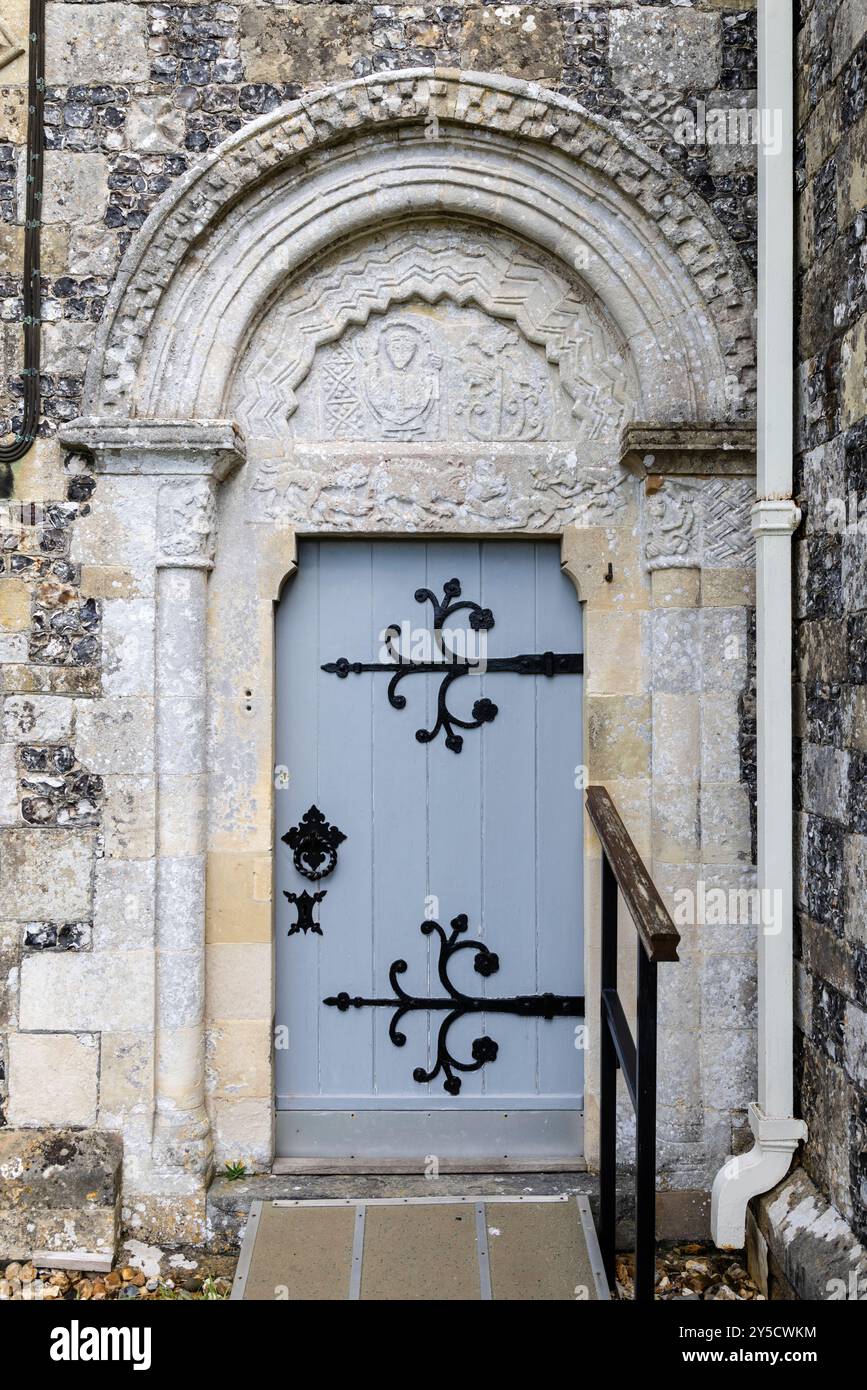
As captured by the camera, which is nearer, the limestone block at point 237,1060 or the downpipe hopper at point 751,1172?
the downpipe hopper at point 751,1172

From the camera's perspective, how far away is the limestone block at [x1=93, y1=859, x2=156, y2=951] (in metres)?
3.13

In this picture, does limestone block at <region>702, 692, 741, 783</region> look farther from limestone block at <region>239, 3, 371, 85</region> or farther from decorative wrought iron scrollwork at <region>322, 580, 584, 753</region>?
limestone block at <region>239, 3, 371, 85</region>

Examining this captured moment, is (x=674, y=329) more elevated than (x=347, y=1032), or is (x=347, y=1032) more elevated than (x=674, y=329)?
(x=674, y=329)

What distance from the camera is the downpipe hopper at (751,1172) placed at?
2929 mm

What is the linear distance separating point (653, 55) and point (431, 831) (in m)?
2.50

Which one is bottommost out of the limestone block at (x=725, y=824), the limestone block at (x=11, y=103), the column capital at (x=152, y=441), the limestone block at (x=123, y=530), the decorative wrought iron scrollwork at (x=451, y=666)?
the limestone block at (x=725, y=824)

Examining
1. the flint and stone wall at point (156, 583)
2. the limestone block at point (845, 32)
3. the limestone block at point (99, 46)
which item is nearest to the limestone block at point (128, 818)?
the flint and stone wall at point (156, 583)

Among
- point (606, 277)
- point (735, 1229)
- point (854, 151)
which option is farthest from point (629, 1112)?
point (854, 151)

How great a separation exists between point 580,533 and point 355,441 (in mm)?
781

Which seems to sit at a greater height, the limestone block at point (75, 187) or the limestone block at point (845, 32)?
the limestone block at point (845, 32)

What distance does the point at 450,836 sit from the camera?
340 cm

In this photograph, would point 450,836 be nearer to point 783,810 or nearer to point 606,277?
point 783,810

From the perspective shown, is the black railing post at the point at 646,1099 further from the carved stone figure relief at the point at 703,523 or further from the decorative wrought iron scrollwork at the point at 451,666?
the carved stone figure relief at the point at 703,523

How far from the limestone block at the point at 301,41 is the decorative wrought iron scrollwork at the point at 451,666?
1.62 meters
